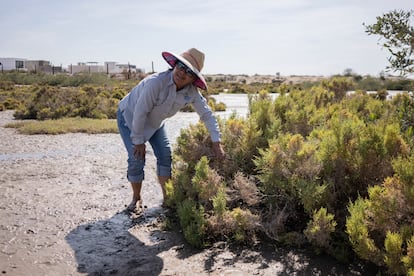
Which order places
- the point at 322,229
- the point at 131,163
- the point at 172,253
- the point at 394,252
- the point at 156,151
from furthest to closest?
1. the point at 156,151
2. the point at 131,163
3. the point at 172,253
4. the point at 322,229
5. the point at 394,252

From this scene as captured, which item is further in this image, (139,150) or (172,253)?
(139,150)

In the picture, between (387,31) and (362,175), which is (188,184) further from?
(387,31)

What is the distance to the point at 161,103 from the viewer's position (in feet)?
14.1

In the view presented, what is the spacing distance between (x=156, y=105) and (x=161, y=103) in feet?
0.20

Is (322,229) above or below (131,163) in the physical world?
below

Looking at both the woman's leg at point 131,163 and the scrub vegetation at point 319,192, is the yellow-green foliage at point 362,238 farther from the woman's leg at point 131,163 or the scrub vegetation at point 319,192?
the woman's leg at point 131,163

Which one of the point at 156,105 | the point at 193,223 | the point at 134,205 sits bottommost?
the point at 134,205

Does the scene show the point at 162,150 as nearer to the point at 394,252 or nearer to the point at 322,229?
the point at 322,229

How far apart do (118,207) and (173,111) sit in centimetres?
147

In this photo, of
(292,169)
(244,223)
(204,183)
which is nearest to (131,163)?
(204,183)

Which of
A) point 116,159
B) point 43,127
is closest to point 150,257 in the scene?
point 116,159

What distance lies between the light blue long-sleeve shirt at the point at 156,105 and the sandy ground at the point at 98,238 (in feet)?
3.26

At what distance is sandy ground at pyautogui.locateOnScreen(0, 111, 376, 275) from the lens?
3379 millimetres

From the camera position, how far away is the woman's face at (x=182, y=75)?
161 inches
